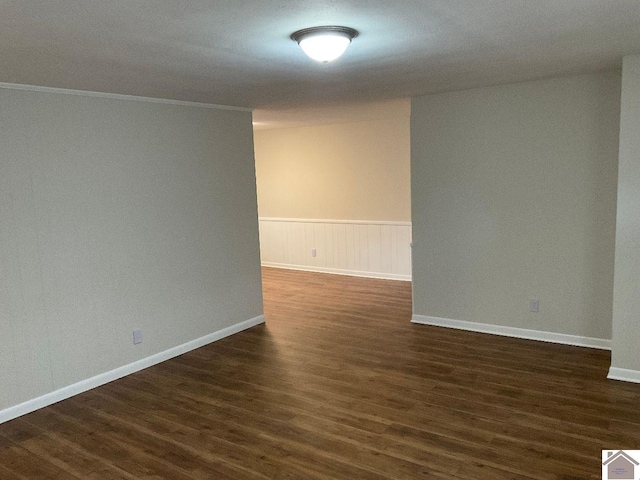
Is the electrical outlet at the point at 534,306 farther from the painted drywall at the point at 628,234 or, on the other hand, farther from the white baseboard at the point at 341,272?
the white baseboard at the point at 341,272

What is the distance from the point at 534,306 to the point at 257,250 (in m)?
2.85

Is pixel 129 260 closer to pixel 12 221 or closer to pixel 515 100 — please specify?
pixel 12 221

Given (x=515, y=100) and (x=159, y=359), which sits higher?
(x=515, y=100)

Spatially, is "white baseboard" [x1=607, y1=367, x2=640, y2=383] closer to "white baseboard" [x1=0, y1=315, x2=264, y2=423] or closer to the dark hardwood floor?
the dark hardwood floor

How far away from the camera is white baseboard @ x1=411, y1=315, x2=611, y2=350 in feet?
14.4

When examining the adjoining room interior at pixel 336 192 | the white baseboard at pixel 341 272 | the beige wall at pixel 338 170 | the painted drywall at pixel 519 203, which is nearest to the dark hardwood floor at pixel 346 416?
the painted drywall at pixel 519 203

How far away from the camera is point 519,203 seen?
4.57m

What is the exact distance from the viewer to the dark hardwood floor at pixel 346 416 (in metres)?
2.82

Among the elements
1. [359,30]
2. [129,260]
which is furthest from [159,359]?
[359,30]

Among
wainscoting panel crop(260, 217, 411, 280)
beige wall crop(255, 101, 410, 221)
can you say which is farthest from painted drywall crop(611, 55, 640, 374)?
wainscoting panel crop(260, 217, 411, 280)

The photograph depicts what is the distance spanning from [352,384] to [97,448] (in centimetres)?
181

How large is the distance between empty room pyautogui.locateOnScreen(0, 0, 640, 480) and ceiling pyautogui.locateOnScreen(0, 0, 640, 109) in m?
0.02

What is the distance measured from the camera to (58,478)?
2.81 meters

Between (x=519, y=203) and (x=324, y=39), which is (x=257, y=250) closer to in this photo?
(x=519, y=203)
